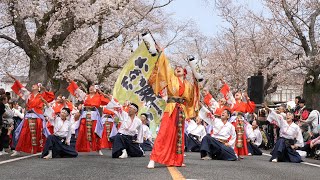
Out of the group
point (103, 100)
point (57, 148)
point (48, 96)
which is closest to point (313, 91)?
point (103, 100)

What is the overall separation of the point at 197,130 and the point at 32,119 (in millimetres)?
6359

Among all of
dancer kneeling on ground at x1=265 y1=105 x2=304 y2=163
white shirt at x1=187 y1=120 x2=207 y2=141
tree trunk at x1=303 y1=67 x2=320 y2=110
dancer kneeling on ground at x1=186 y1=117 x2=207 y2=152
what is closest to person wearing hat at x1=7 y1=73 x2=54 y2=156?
dancer kneeling on ground at x1=265 y1=105 x2=304 y2=163

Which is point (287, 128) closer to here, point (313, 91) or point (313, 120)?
point (313, 120)

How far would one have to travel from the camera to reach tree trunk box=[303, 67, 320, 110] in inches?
1042

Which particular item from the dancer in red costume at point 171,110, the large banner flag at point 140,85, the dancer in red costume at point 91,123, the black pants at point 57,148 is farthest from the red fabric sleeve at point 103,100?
the dancer in red costume at point 171,110

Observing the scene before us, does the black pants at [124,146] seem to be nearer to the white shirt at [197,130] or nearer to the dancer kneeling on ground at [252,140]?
the dancer kneeling on ground at [252,140]

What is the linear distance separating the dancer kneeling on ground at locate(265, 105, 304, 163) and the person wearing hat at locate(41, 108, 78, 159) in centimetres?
434

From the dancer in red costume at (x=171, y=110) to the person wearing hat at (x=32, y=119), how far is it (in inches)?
159

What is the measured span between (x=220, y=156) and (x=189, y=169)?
12.2 ft

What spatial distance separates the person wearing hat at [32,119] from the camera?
13758mm

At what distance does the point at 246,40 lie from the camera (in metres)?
36.6

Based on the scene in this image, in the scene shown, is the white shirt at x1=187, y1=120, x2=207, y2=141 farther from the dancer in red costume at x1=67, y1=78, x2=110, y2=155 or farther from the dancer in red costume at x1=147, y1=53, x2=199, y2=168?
the dancer in red costume at x1=147, y1=53, x2=199, y2=168

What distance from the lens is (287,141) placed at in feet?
45.4

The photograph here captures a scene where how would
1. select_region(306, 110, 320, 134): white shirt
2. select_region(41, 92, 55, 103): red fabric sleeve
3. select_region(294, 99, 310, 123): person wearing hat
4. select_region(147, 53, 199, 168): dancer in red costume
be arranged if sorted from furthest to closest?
select_region(294, 99, 310, 123): person wearing hat, select_region(306, 110, 320, 134): white shirt, select_region(41, 92, 55, 103): red fabric sleeve, select_region(147, 53, 199, 168): dancer in red costume
